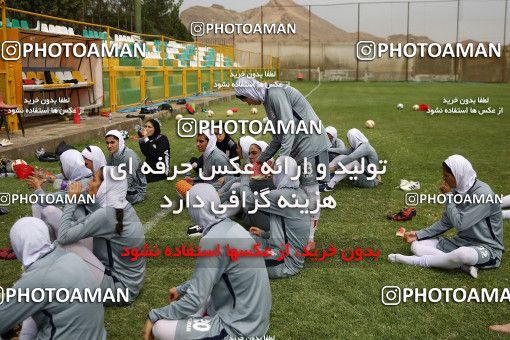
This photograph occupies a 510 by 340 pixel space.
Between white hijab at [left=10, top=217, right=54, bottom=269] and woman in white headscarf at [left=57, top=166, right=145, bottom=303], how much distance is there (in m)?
0.96

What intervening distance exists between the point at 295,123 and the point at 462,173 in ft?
6.02

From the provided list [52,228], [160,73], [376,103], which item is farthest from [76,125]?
[376,103]

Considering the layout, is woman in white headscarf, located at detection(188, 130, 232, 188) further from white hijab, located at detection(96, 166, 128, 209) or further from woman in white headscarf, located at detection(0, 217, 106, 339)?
woman in white headscarf, located at detection(0, 217, 106, 339)

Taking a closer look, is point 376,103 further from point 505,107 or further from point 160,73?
point 160,73

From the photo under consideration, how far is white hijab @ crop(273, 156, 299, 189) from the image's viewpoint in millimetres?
5340

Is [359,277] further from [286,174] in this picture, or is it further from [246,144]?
[246,144]

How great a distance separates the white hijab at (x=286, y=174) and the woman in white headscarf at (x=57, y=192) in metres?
1.86

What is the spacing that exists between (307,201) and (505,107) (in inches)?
760

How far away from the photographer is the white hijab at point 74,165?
18.6 feet

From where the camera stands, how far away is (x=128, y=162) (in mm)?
7379

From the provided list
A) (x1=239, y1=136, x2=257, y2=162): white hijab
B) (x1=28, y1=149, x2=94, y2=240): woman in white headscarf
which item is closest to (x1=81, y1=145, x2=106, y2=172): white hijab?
(x1=28, y1=149, x2=94, y2=240): woman in white headscarf

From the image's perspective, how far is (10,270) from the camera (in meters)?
5.24

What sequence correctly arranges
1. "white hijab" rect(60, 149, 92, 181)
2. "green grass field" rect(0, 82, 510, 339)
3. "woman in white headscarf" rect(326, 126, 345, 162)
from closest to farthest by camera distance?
"green grass field" rect(0, 82, 510, 339)
"white hijab" rect(60, 149, 92, 181)
"woman in white headscarf" rect(326, 126, 345, 162)

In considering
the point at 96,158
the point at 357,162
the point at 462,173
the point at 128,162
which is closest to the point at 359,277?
the point at 462,173
